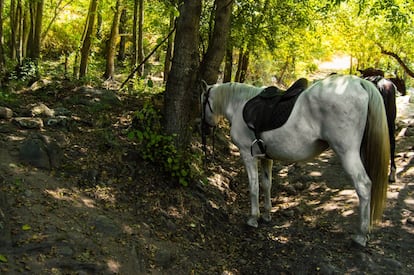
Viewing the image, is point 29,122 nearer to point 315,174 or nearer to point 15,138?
point 15,138

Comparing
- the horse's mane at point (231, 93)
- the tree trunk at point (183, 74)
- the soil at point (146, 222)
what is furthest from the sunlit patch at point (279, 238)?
the horse's mane at point (231, 93)

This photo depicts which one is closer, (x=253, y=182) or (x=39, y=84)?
(x=253, y=182)

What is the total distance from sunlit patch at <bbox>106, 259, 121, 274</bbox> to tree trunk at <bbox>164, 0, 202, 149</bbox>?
7.28ft

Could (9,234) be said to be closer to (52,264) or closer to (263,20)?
(52,264)

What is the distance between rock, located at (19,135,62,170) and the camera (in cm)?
509

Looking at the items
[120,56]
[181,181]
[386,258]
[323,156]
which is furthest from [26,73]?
[120,56]

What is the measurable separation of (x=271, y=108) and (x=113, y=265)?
2928 mm

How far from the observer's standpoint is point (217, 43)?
8.02 meters

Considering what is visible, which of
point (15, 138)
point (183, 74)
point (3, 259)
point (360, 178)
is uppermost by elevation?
point (183, 74)

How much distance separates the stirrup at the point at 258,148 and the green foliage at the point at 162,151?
0.96 metres

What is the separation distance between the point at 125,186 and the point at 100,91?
12.2 feet

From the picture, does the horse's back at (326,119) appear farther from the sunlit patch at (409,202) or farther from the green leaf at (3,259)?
the green leaf at (3,259)

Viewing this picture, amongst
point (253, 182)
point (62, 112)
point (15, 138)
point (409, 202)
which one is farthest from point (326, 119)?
point (62, 112)

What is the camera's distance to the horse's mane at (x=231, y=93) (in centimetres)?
596
